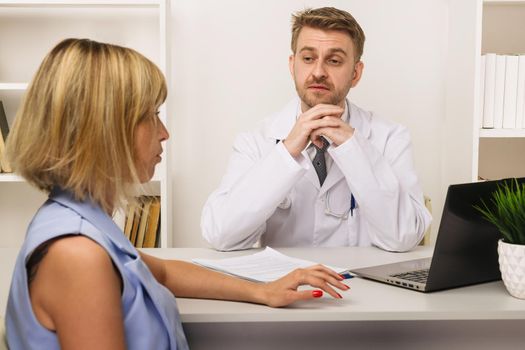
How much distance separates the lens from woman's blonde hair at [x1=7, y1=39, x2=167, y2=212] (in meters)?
0.99

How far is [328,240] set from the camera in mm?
2135

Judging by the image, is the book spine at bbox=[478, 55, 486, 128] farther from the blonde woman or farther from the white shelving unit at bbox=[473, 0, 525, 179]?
the blonde woman

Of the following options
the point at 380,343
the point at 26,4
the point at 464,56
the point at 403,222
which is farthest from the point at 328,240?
the point at 26,4

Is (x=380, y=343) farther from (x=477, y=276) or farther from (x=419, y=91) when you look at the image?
(x=419, y=91)

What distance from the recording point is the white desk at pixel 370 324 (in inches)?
48.5

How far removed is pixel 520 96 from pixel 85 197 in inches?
84.5

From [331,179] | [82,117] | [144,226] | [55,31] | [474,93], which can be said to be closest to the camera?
[82,117]

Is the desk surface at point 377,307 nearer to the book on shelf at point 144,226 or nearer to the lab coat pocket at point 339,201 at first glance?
the lab coat pocket at point 339,201

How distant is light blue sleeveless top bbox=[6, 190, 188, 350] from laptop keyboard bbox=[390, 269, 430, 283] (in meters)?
0.55

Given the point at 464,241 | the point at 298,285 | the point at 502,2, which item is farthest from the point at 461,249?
the point at 502,2

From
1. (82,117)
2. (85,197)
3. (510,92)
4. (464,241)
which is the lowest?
(464,241)

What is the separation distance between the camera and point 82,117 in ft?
3.22

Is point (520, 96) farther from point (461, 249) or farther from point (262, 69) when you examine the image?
point (461, 249)

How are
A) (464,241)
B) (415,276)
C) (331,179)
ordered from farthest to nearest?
(331,179)
(415,276)
(464,241)
